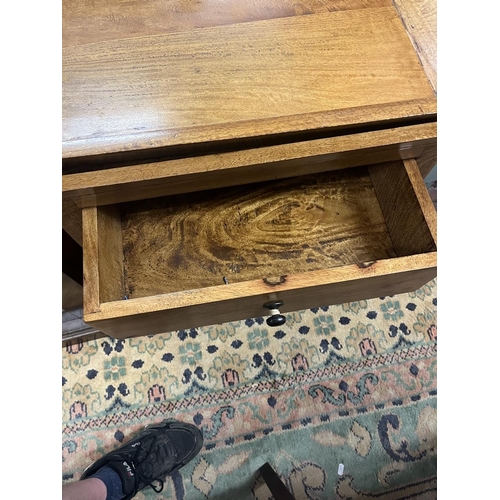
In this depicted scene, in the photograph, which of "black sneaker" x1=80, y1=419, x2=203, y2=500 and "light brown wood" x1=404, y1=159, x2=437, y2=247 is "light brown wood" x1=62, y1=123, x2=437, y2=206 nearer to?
"light brown wood" x1=404, y1=159, x2=437, y2=247

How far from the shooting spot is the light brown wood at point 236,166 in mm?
543

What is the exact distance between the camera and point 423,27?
588mm

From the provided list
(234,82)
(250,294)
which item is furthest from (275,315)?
(234,82)

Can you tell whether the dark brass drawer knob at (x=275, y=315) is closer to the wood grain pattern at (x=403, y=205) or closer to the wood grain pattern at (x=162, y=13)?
the wood grain pattern at (x=403, y=205)

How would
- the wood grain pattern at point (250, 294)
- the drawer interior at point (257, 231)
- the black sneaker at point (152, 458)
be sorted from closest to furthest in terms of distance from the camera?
1. the wood grain pattern at point (250, 294)
2. the drawer interior at point (257, 231)
3. the black sneaker at point (152, 458)

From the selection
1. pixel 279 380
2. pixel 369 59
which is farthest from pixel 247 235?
pixel 279 380

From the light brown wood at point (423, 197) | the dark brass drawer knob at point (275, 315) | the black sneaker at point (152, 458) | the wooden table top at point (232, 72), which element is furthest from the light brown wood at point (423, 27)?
the black sneaker at point (152, 458)

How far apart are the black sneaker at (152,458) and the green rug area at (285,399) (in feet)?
0.09

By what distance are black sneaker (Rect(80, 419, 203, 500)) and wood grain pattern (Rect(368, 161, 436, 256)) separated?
632 mm

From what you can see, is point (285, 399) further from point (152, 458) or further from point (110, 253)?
point (110, 253)

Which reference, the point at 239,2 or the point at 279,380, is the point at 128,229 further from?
the point at 279,380

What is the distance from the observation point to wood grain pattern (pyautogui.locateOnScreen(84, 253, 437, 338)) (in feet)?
1.69

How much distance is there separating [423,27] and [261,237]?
0.40 m
